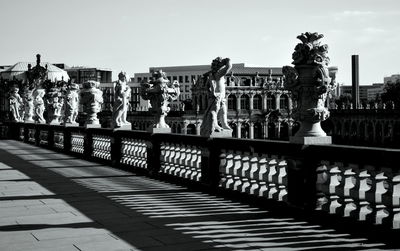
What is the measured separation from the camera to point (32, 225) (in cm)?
835

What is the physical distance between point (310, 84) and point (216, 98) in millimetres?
4188

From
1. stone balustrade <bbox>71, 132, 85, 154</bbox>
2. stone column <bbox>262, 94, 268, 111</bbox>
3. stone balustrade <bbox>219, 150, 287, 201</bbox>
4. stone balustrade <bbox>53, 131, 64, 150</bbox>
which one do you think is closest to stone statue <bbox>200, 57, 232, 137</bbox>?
stone balustrade <bbox>219, 150, 287, 201</bbox>

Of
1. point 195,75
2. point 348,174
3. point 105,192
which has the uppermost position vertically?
point 195,75

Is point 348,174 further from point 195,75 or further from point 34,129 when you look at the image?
point 195,75

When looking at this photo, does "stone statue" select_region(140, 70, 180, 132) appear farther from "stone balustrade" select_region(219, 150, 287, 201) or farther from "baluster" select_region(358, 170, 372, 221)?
"baluster" select_region(358, 170, 372, 221)

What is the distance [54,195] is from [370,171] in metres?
6.86

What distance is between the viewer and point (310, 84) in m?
9.30

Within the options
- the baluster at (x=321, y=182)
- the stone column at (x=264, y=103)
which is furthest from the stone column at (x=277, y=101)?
the baluster at (x=321, y=182)

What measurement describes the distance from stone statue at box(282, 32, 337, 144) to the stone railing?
18.0 inches

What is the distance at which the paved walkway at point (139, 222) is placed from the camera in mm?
7105

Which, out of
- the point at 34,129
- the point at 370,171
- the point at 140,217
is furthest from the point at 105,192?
the point at 34,129

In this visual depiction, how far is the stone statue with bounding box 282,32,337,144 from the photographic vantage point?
9.15 meters

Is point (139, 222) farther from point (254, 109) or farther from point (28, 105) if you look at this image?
point (254, 109)

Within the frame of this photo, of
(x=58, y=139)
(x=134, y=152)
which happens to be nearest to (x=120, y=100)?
(x=134, y=152)
